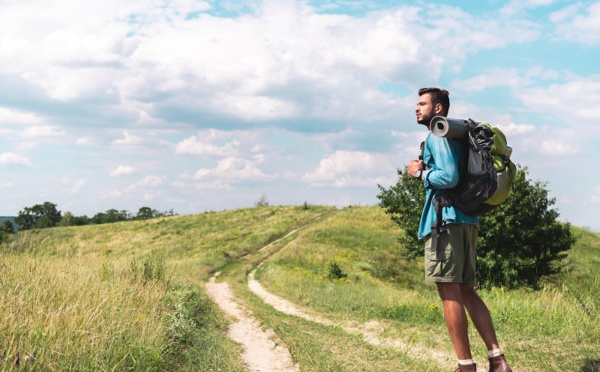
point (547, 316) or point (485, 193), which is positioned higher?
point (485, 193)

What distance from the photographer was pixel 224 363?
22.8ft

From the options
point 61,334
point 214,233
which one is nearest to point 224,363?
point 61,334

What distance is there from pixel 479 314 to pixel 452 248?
84cm

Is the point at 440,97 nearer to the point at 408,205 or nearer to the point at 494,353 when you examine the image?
the point at 494,353

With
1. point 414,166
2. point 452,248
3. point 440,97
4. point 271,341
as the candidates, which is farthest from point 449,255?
point 271,341

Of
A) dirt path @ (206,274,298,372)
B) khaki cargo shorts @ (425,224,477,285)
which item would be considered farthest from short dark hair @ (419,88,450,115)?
dirt path @ (206,274,298,372)

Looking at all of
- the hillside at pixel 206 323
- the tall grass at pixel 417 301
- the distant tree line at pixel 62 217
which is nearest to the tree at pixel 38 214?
the distant tree line at pixel 62 217

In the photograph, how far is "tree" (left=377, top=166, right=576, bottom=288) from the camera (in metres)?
23.4

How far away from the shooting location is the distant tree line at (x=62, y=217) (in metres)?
107

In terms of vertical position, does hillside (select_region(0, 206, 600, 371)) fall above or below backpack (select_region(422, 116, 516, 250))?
below

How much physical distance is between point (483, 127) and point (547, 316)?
5413 millimetres

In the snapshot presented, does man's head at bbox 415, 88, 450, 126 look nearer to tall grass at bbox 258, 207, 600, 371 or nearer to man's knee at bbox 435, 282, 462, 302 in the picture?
man's knee at bbox 435, 282, 462, 302

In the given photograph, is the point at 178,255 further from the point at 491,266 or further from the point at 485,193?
the point at 485,193

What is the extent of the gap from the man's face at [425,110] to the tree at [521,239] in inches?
773
